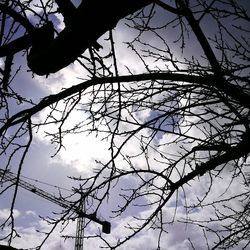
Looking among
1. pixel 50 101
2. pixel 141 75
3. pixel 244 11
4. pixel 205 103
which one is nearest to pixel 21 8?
pixel 50 101

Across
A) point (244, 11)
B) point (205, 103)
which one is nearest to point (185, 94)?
point (205, 103)

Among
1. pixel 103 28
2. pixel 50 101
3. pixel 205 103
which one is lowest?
pixel 103 28

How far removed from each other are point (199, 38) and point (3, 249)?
224 centimetres

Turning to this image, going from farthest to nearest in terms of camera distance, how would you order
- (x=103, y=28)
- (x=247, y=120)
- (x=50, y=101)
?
(x=247, y=120) < (x=50, y=101) < (x=103, y=28)

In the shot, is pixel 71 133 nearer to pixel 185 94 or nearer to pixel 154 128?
pixel 154 128

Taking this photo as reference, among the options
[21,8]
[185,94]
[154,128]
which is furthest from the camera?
[185,94]

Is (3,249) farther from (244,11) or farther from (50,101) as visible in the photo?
(244,11)

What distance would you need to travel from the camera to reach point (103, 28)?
1584 millimetres

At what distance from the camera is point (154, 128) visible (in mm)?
3234

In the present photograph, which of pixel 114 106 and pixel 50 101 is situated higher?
pixel 114 106

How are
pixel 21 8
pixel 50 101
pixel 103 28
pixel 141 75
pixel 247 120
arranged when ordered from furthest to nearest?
1. pixel 21 8
2. pixel 247 120
3. pixel 50 101
4. pixel 141 75
5. pixel 103 28

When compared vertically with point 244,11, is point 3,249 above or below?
below

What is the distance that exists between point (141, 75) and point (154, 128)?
1.17m

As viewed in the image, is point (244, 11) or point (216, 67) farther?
point (244, 11)
